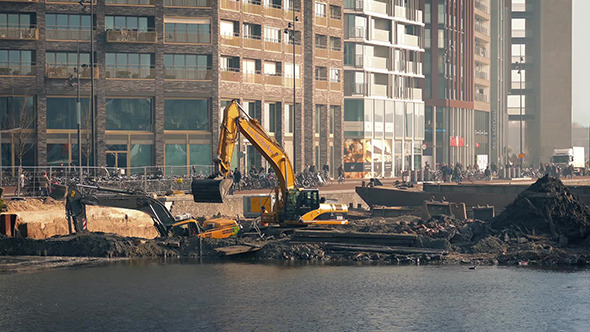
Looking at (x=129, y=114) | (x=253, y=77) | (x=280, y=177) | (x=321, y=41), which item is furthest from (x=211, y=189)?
(x=321, y=41)

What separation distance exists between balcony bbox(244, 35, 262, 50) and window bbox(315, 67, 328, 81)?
475 inches

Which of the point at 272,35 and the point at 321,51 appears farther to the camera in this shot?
the point at 321,51

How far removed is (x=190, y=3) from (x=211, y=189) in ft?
159

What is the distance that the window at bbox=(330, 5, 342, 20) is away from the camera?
106 metres

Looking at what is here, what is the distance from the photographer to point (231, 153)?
44062 mm

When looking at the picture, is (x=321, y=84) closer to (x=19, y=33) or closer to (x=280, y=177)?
(x=19, y=33)

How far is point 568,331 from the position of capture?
97.3 feet

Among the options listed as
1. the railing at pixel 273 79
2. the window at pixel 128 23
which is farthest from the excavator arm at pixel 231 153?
the railing at pixel 273 79

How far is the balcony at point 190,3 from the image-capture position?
85.8 metres

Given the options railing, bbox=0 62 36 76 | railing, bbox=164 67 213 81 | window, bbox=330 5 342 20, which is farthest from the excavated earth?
window, bbox=330 5 342 20

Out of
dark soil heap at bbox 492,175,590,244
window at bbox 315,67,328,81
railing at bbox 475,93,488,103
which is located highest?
railing at bbox 475,93,488,103

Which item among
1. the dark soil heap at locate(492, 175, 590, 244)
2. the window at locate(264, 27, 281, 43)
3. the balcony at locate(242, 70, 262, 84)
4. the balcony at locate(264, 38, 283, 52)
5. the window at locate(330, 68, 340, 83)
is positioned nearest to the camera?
the dark soil heap at locate(492, 175, 590, 244)

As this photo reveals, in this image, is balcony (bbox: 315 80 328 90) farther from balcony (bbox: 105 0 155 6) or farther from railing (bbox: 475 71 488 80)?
railing (bbox: 475 71 488 80)

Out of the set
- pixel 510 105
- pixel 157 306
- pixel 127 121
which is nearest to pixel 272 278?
pixel 157 306
